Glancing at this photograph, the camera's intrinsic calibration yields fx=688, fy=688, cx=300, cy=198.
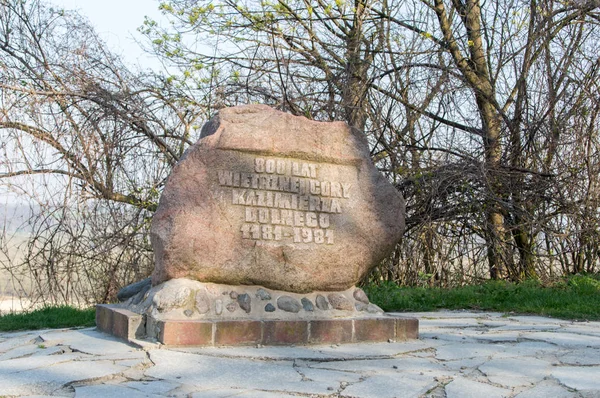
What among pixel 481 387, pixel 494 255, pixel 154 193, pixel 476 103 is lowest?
pixel 481 387

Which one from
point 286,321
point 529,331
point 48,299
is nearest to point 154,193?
point 48,299

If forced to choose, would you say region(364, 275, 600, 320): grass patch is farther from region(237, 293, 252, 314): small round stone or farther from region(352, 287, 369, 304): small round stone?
region(237, 293, 252, 314): small round stone

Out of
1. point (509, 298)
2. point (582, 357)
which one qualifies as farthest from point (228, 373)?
point (509, 298)

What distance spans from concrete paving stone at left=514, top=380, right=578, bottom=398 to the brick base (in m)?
1.59

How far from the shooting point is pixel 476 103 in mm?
9969

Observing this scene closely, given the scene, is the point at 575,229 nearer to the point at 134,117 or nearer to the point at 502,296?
the point at 502,296

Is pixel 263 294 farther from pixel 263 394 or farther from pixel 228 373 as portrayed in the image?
pixel 263 394

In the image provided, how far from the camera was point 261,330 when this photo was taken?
472cm

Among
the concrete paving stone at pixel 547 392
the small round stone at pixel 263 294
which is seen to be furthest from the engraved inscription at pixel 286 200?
the concrete paving stone at pixel 547 392

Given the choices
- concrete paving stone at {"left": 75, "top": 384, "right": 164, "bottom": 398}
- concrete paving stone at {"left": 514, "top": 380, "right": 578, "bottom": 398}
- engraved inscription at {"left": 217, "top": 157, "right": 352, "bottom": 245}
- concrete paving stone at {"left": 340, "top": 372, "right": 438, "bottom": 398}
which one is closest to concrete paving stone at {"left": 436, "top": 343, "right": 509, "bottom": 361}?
concrete paving stone at {"left": 340, "top": 372, "right": 438, "bottom": 398}

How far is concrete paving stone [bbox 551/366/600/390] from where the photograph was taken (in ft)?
11.6

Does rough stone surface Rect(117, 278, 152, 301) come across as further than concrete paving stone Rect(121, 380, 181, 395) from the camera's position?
Yes

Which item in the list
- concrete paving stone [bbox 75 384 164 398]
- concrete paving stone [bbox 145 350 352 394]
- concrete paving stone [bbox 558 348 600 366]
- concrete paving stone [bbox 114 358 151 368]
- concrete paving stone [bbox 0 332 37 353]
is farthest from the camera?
concrete paving stone [bbox 0 332 37 353]

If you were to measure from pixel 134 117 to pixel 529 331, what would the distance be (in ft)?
17.1
